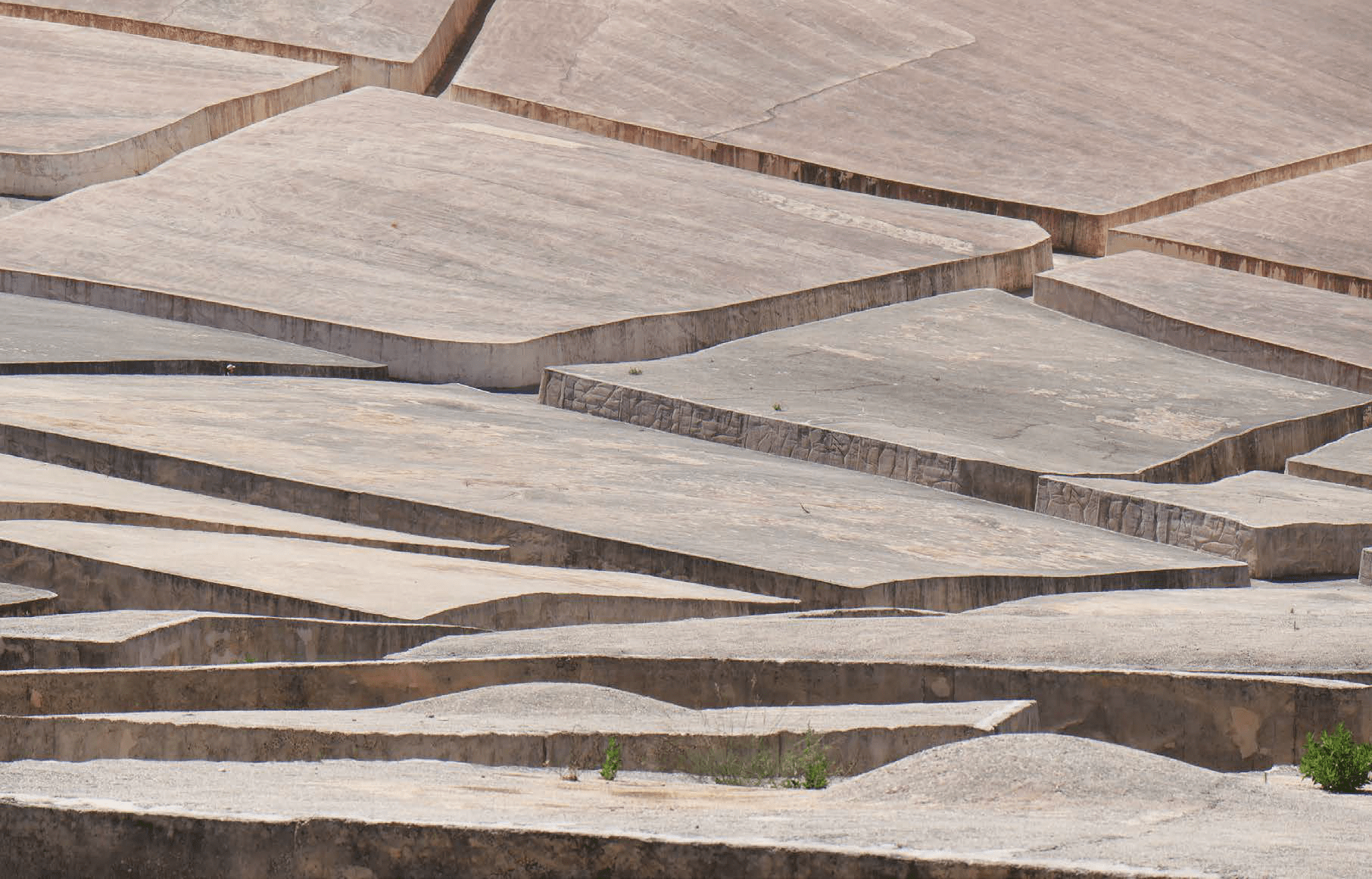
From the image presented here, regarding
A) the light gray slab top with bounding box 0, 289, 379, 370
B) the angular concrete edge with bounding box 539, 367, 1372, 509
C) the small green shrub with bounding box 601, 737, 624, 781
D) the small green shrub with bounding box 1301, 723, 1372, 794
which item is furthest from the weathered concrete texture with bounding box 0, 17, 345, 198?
the small green shrub with bounding box 1301, 723, 1372, 794

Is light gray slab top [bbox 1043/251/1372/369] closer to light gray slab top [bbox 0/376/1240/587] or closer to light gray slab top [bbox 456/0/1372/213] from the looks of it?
light gray slab top [bbox 456/0/1372/213]

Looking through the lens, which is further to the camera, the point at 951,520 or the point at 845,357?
the point at 845,357

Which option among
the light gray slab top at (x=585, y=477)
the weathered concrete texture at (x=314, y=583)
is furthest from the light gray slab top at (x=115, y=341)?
the weathered concrete texture at (x=314, y=583)

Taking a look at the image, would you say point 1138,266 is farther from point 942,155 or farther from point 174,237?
→ point 174,237

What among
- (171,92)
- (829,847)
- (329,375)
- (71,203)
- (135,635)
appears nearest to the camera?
(829,847)

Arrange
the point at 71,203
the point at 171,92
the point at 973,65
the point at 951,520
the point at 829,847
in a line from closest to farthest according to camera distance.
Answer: the point at 829,847 → the point at 951,520 → the point at 71,203 → the point at 171,92 → the point at 973,65

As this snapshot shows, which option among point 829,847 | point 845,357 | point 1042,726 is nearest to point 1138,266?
point 845,357
